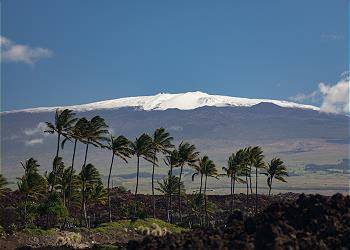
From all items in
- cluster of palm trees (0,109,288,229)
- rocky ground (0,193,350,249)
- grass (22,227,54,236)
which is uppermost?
cluster of palm trees (0,109,288,229)

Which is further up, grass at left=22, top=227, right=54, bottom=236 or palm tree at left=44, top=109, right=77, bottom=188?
palm tree at left=44, top=109, right=77, bottom=188

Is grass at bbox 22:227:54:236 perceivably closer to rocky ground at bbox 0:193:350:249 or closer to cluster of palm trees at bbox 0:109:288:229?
rocky ground at bbox 0:193:350:249

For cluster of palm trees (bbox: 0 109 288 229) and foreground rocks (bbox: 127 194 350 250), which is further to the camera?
cluster of palm trees (bbox: 0 109 288 229)

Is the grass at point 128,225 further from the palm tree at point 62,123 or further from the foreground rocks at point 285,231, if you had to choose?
the foreground rocks at point 285,231

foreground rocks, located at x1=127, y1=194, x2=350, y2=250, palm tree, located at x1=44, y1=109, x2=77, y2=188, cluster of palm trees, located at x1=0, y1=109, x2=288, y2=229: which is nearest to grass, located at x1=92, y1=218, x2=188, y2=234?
cluster of palm trees, located at x1=0, y1=109, x2=288, y2=229

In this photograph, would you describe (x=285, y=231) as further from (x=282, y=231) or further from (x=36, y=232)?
(x=36, y=232)

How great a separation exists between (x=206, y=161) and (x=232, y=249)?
2633 inches

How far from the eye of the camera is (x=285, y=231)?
2104 inches

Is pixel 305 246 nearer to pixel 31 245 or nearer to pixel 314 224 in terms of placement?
pixel 314 224

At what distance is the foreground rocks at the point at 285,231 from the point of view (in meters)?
51.2

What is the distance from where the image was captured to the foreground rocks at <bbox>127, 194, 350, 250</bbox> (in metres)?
51.2

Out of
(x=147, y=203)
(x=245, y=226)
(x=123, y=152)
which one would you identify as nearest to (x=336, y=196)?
(x=245, y=226)

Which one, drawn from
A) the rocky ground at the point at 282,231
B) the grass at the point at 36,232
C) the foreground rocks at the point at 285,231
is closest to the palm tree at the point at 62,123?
the grass at the point at 36,232

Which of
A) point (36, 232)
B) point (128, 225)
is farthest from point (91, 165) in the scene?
point (36, 232)
